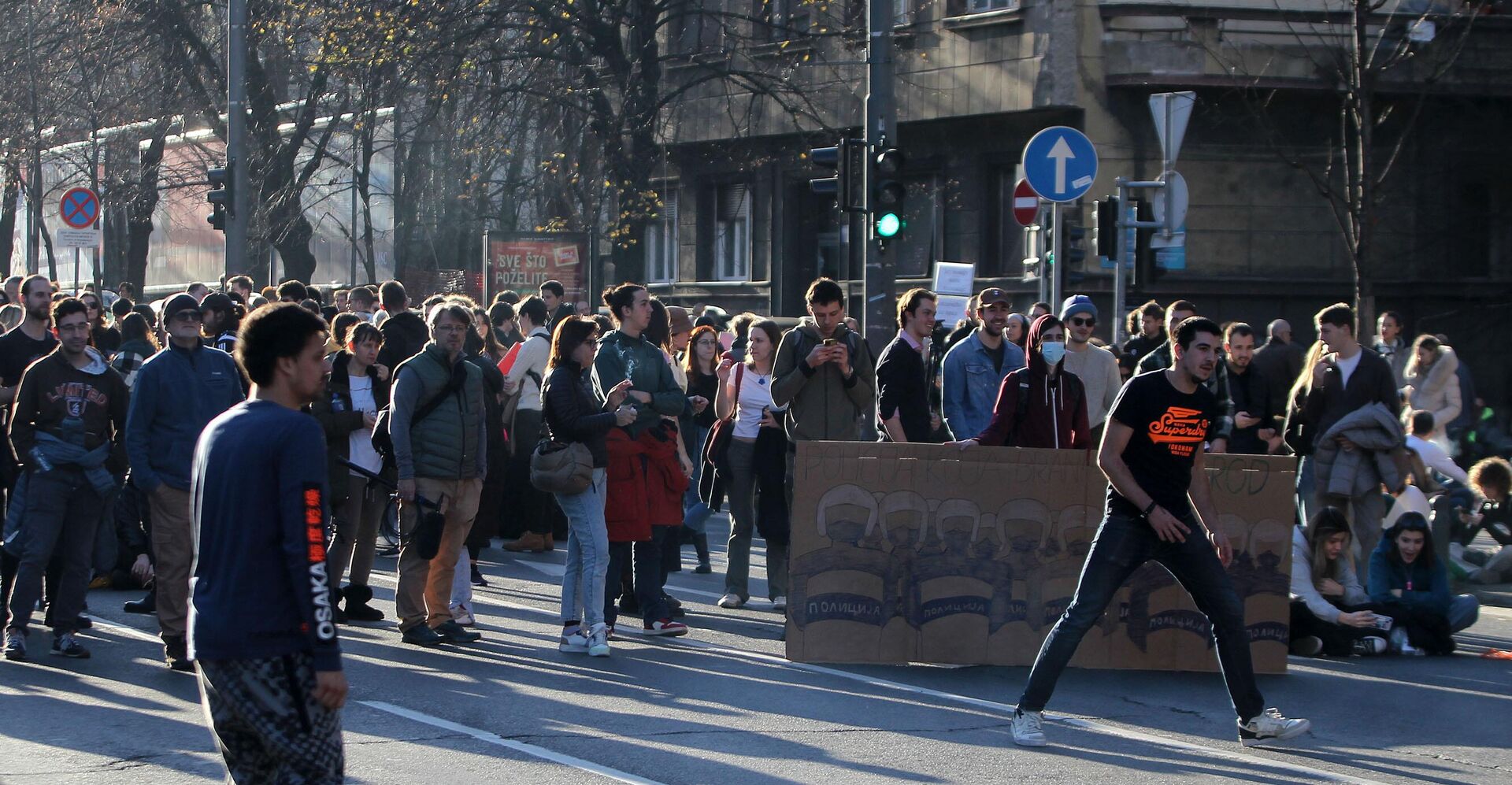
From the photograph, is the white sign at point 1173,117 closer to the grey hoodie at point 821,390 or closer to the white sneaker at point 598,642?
the grey hoodie at point 821,390

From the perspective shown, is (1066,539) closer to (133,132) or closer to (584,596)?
(584,596)

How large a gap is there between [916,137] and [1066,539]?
1777 cm

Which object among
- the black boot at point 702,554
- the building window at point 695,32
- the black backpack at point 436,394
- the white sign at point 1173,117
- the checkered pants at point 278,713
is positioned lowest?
the black boot at point 702,554

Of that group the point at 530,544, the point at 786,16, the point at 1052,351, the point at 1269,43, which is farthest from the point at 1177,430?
the point at 786,16

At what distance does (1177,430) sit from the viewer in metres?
7.41

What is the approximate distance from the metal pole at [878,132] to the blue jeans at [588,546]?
649cm

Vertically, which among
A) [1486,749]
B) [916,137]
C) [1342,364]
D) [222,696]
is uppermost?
[916,137]

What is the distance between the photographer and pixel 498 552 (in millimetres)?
13992

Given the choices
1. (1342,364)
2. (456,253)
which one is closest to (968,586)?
(1342,364)

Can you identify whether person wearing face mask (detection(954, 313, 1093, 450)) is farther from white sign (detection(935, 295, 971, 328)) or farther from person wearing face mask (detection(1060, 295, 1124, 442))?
white sign (detection(935, 295, 971, 328))

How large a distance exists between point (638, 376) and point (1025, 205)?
10.2m

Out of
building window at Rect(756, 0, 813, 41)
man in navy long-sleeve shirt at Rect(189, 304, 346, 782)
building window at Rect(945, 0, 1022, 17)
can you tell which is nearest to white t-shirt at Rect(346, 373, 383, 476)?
man in navy long-sleeve shirt at Rect(189, 304, 346, 782)

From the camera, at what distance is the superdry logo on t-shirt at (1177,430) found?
740 cm

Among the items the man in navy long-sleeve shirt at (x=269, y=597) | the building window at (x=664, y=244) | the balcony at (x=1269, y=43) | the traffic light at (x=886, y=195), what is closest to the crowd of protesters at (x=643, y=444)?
the man in navy long-sleeve shirt at (x=269, y=597)
